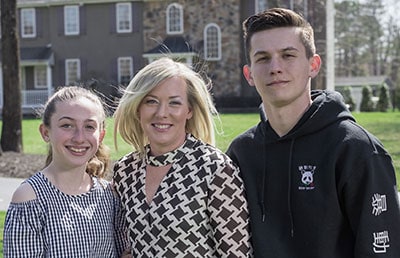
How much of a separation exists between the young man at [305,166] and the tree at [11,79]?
43.2 feet

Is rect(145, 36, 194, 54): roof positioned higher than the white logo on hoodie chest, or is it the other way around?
rect(145, 36, 194, 54): roof

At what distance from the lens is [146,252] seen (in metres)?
3.03

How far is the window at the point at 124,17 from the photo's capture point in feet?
117

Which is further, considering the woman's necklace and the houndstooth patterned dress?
the woman's necklace

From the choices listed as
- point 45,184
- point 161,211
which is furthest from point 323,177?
point 45,184

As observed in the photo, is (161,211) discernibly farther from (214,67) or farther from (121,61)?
(121,61)

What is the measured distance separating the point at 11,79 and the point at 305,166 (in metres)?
13.6

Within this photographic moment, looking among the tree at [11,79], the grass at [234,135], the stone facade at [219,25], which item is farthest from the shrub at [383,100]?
the tree at [11,79]

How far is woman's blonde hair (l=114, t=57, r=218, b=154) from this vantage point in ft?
10.3

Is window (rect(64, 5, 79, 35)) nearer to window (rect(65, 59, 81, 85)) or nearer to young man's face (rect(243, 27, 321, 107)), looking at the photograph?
window (rect(65, 59, 81, 85))

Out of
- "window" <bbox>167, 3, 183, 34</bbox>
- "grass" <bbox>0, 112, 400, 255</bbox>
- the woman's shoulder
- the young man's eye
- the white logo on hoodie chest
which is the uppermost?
"window" <bbox>167, 3, 183, 34</bbox>

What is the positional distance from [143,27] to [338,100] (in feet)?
109

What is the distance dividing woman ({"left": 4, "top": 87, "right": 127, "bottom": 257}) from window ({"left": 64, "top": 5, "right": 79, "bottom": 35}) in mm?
34456

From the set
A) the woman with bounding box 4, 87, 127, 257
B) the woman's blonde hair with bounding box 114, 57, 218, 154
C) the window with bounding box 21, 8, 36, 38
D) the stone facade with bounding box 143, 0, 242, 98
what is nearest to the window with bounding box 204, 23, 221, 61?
the stone facade with bounding box 143, 0, 242, 98
